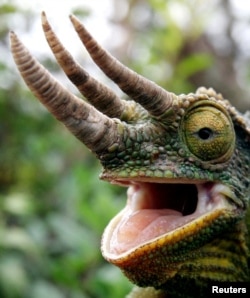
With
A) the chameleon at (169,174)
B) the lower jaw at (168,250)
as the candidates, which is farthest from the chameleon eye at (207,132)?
the lower jaw at (168,250)

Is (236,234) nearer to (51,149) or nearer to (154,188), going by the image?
(154,188)

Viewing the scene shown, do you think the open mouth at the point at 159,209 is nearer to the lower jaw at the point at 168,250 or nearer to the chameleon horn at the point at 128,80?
the lower jaw at the point at 168,250

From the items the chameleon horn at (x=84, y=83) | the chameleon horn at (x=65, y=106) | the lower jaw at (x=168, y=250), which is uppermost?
the chameleon horn at (x=84, y=83)

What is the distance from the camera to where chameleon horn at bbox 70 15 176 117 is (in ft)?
4.37

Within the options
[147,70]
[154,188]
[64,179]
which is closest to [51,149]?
[64,179]

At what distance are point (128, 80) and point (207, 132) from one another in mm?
233

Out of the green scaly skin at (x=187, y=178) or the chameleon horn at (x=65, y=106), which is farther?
the green scaly skin at (x=187, y=178)

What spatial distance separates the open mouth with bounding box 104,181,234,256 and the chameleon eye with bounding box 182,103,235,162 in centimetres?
8

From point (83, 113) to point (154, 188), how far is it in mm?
346

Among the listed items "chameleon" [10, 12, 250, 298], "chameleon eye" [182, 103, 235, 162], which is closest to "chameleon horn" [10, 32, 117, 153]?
"chameleon" [10, 12, 250, 298]

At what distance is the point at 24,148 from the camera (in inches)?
160

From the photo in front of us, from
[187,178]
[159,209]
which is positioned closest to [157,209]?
[159,209]

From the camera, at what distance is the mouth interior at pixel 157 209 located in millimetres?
1480

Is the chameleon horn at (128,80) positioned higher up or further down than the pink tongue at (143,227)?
higher up
